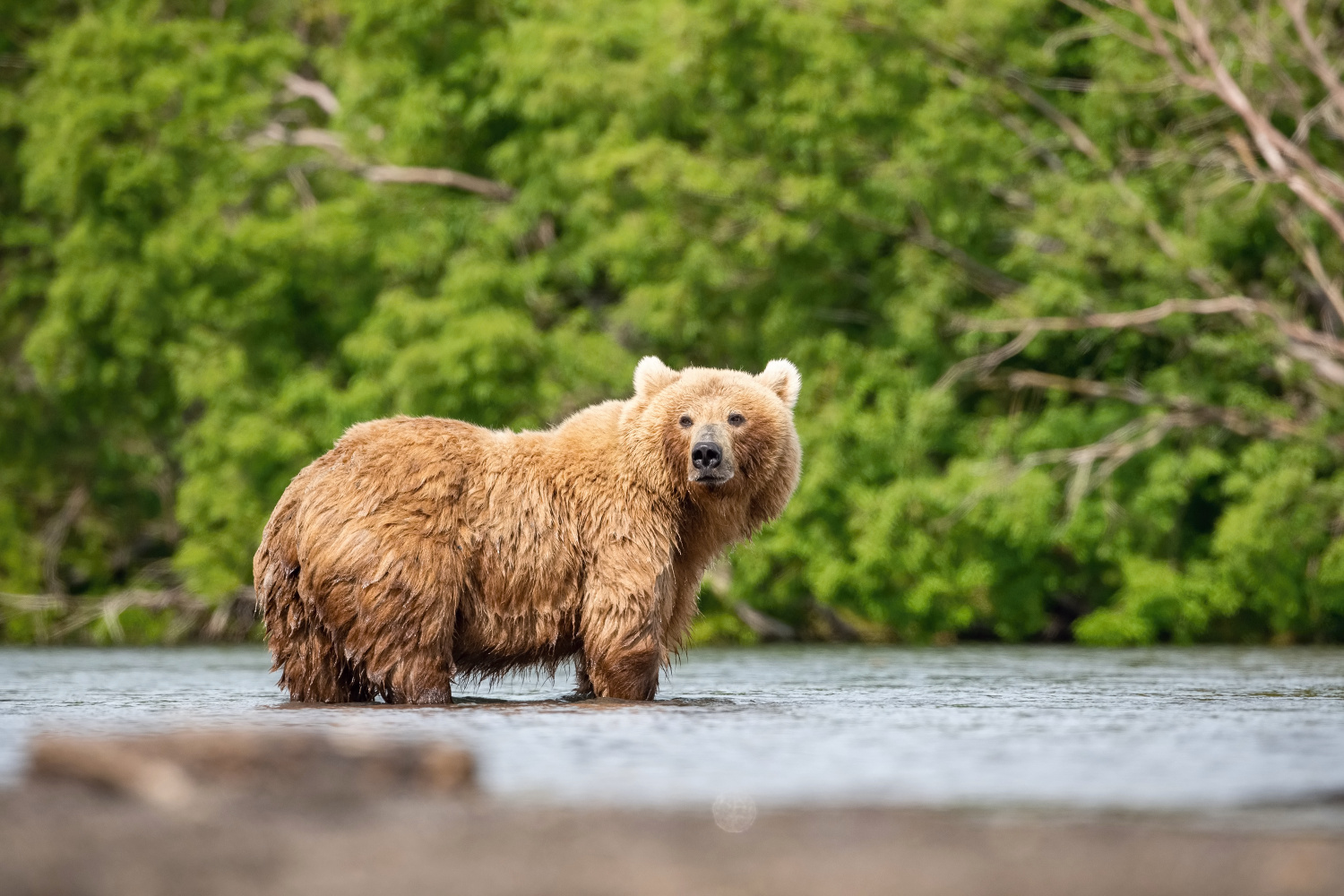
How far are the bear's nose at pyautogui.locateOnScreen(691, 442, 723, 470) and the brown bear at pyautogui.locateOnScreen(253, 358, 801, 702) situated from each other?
0.4 inches

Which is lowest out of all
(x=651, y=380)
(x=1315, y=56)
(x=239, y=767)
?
(x=239, y=767)

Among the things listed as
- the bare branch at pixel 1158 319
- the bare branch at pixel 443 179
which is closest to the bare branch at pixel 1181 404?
the bare branch at pixel 1158 319

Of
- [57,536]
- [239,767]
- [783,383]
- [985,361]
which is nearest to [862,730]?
[783,383]

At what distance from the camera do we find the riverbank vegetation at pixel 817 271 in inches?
779

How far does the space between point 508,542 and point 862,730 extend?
2.01 metres

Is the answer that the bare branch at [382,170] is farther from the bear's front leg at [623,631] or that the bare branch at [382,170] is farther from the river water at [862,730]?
the bear's front leg at [623,631]

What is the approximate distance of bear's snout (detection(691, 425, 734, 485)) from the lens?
27.4 ft

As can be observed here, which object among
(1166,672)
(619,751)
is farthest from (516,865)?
(1166,672)

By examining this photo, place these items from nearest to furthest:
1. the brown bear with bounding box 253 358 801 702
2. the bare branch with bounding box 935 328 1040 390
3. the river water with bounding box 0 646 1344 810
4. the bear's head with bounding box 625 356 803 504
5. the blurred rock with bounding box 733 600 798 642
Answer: the river water with bounding box 0 646 1344 810 → the brown bear with bounding box 253 358 801 702 → the bear's head with bounding box 625 356 803 504 → the bare branch with bounding box 935 328 1040 390 → the blurred rock with bounding box 733 600 798 642

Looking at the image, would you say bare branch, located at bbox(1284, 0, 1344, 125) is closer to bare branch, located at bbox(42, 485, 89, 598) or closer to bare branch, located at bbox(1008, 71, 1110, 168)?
bare branch, located at bbox(1008, 71, 1110, 168)

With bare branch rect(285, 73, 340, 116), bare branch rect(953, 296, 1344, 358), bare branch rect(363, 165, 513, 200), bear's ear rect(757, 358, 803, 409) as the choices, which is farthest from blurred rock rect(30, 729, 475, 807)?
bare branch rect(285, 73, 340, 116)

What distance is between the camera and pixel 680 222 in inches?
864

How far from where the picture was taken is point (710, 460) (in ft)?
27.5

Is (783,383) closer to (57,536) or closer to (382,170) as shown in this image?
(382,170)
